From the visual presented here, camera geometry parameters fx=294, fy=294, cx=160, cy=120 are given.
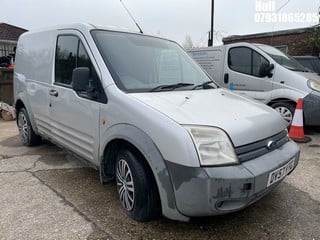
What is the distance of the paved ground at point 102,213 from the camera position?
256cm

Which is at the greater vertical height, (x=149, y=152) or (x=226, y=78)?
(x=226, y=78)

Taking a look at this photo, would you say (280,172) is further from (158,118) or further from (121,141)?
(121,141)

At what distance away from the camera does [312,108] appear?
568cm

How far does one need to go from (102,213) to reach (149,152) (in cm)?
97

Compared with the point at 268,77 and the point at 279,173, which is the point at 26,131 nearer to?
the point at 279,173

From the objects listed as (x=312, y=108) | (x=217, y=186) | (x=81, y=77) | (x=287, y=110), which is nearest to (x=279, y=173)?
(x=217, y=186)

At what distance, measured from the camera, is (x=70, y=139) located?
3.58m

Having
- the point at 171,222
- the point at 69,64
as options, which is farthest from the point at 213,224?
the point at 69,64

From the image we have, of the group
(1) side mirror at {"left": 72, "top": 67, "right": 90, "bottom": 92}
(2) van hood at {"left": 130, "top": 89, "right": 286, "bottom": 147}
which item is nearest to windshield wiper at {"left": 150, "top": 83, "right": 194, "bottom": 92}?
(2) van hood at {"left": 130, "top": 89, "right": 286, "bottom": 147}

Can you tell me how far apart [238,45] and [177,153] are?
17.4ft

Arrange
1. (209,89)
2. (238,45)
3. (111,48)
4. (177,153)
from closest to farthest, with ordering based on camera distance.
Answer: (177,153) < (111,48) < (209,89) < (238,45)

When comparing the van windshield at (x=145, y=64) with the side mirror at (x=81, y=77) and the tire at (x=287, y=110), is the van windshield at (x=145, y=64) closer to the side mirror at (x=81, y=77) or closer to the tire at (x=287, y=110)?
the side mirror at (x=81, y=77)

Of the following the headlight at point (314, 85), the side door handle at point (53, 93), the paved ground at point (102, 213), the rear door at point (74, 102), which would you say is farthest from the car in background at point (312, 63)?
the side door handle at point (53, 93)

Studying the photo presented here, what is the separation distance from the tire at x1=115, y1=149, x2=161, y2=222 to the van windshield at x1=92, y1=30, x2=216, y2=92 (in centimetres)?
70
